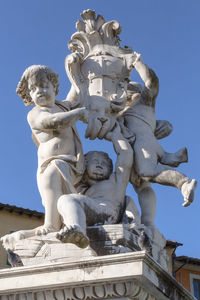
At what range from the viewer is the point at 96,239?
5.80m

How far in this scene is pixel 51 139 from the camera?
6535 mm

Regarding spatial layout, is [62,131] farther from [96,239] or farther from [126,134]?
[96,239]

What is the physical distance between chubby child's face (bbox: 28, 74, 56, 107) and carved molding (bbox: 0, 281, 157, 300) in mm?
2307

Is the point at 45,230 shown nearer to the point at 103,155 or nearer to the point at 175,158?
the point at 103,155

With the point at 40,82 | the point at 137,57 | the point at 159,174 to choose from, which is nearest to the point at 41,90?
the point at 40,82

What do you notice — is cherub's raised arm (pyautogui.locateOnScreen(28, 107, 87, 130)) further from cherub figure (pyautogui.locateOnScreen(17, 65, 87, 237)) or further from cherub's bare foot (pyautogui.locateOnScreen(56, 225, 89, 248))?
cherub's bare foot (pyautogui.locateOnScreen(56, 225, 89, 248))

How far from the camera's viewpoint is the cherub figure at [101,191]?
5754mm

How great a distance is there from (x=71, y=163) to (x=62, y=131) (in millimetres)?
384

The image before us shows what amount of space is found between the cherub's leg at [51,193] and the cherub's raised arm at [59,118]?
16.5 inches

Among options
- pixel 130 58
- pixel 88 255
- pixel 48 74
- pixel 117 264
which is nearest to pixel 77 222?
pixel 88 255

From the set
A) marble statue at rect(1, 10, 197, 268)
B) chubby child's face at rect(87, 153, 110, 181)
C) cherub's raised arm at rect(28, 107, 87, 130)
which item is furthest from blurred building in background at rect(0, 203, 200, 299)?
cherub's raised arm at rect(28, 107, 87, 130)

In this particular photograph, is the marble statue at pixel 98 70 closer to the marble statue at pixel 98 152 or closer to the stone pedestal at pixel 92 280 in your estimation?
the marble statue at pixel 98 152

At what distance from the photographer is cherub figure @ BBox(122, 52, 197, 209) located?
21.1 ft

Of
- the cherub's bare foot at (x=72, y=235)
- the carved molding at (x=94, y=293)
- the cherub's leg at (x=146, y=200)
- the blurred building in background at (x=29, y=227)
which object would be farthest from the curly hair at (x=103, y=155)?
the blurred building in background at (x=29, y=227)
